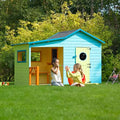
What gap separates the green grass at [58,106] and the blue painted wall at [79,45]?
7181 millimetres

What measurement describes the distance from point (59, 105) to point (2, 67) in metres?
16.8

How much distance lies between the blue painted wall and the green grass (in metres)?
7.18

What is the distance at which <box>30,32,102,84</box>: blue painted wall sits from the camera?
1867 cm

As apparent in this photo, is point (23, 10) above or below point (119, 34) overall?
above

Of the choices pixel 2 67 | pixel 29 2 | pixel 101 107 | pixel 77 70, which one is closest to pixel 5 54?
pixel 2 67

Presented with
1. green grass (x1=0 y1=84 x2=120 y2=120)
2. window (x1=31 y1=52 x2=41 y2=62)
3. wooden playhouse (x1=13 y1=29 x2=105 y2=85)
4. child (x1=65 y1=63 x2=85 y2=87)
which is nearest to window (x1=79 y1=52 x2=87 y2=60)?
wooden playhouse (x1=13 y1=29 x2=105 y2=85)

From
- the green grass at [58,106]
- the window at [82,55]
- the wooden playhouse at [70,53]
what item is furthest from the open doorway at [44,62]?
the green grass at [58,106]

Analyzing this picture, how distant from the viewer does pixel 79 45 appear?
62.5 ft

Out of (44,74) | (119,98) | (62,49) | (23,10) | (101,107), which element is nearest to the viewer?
(101,107)

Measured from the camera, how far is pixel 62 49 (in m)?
19.0

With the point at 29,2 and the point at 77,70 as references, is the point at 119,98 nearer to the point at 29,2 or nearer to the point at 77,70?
the point at 77,70

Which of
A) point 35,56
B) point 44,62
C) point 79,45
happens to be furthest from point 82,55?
point 35,56

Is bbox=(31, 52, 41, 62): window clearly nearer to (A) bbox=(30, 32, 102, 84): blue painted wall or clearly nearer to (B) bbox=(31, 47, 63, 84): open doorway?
(B) bbox=(31, 47, 63, 84): open doorway

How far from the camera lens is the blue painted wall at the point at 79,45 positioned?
61.3 ft
